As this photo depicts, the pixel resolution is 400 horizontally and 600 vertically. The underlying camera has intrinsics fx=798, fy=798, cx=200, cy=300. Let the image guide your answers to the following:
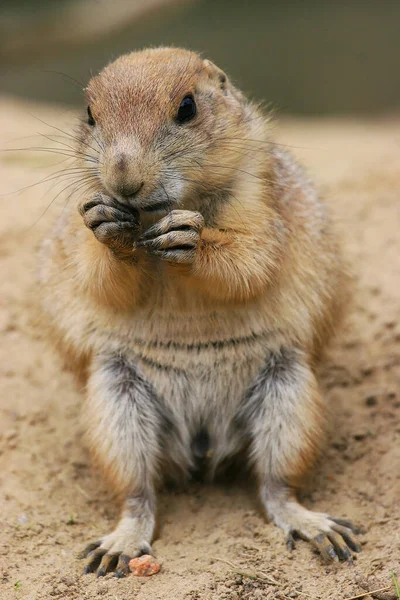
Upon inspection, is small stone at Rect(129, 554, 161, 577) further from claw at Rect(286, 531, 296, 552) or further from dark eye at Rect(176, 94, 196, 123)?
dark eye at Rect(176, 94, 196, 123)

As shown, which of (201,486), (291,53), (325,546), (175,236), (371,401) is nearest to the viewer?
(175,236)

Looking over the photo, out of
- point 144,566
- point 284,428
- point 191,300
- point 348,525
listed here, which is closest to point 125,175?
point 191,300

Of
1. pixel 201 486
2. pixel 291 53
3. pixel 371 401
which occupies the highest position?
pixel 291 53

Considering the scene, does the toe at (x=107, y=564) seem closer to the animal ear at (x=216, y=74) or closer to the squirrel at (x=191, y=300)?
the squirrel at (x=191, y=300)

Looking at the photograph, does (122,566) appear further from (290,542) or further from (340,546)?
(340,546)

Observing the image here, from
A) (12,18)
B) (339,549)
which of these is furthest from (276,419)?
(12,18)

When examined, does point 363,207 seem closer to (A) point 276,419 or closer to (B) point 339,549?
(A) point 276,419

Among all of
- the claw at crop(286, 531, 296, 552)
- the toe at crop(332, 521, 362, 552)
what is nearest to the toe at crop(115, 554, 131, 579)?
the claw at crop(286, 531, 296, 552)
